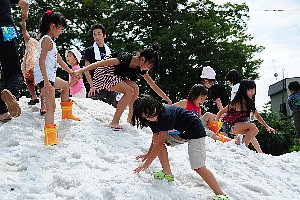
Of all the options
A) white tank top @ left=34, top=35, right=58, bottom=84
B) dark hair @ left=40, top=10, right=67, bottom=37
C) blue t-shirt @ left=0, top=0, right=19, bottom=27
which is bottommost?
white tank top @ left=34, top=35, right=58, bottom=84

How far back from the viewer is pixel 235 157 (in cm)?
665

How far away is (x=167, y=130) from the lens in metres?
4.80

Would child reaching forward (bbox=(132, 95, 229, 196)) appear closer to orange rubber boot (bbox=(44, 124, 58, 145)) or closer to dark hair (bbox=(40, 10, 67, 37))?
orange rubber boot (bbox=(44, 124, 58, 145))

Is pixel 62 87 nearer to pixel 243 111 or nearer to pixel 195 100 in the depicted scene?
pixel 195 100

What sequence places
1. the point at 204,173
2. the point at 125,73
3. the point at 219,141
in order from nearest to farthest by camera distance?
1. the point at 204,173
2. the point at 125,73
3. the point at 219,141

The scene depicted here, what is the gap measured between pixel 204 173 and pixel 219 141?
8.24 feet

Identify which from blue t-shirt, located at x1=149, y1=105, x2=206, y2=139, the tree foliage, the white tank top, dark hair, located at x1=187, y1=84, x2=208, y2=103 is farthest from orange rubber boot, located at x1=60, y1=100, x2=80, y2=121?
the tree foliage

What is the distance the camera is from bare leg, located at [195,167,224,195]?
491 cm

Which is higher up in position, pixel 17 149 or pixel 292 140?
pixel 17 149

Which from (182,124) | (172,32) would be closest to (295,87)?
(182,124)

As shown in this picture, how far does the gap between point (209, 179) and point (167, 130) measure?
0.70 m

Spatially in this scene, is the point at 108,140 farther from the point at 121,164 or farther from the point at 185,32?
the point at 185,32

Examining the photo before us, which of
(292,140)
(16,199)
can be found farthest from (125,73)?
(292,140)

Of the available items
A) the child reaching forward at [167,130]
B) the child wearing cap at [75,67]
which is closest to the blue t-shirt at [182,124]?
the child reaching forward at [167,130]
